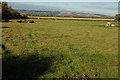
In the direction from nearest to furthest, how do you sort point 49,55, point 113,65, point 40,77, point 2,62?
point 40,77 < point 2,62 < point 113,65 < point 49,55

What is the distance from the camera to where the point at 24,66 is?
12773 millimetres

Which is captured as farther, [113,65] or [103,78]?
[113,65]

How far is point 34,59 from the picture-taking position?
14719 mm

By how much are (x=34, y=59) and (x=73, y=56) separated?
420cm

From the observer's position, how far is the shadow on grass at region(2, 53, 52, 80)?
36.2ft

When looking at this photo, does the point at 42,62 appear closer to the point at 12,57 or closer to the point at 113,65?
the point at 12,57

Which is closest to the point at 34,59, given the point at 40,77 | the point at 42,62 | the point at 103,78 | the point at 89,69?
the point at 42,62

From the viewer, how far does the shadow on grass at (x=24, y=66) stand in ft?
36.2

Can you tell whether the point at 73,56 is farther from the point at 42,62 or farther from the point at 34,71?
the point at 34,71

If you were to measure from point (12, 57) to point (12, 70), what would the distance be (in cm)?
311

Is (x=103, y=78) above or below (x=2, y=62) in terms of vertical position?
below

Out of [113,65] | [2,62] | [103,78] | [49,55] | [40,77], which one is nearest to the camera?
[40,77]

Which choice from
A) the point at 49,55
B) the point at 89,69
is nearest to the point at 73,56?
the point at 49,55

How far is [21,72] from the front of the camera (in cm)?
1162
